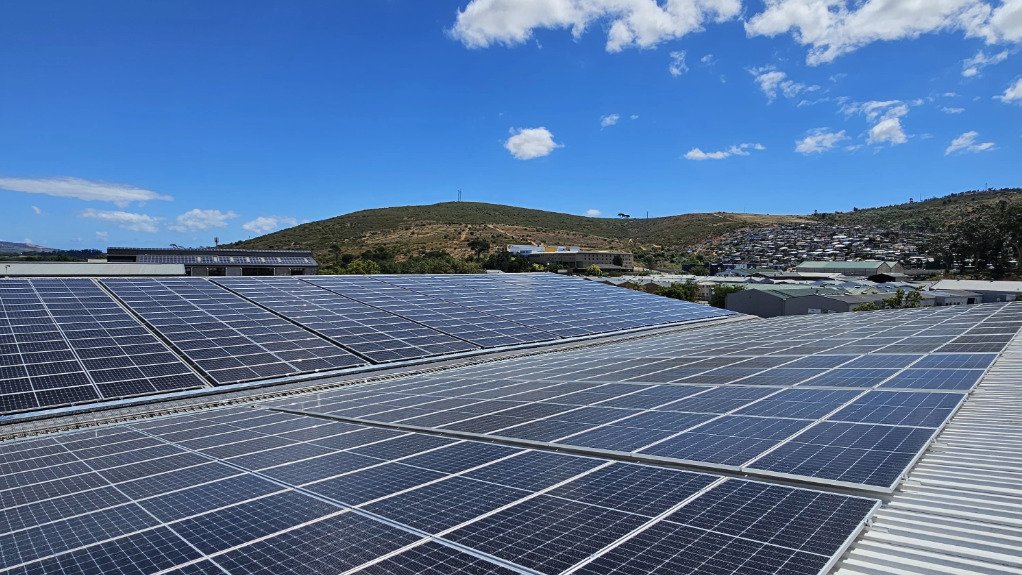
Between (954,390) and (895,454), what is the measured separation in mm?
6677

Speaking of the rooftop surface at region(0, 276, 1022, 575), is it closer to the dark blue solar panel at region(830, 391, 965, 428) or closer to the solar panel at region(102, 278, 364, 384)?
the dark blue solar panel at region(830, 391, 965, 428)

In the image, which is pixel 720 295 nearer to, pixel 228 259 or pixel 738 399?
pixel 228 259

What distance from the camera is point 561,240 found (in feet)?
624

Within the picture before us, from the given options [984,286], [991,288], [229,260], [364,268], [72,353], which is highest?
[229,260]

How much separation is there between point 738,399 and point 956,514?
754cm

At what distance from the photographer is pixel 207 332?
26562 millimetres

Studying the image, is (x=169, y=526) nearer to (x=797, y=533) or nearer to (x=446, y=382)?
(x=797, y=533)

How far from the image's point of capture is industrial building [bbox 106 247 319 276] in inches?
2749

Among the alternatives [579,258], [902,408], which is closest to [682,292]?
[579,258]

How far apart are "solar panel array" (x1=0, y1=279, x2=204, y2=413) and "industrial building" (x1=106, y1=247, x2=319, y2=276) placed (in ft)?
132

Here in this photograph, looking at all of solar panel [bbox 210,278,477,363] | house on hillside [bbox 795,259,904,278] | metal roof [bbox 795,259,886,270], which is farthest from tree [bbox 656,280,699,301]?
metal roof [bbox 795,259,886,270]

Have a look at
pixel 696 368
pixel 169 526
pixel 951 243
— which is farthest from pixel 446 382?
pixel 951 243

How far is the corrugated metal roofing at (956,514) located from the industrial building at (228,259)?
6733cm

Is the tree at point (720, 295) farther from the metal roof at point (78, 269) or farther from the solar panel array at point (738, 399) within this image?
the metal roof at point (78, 269)
